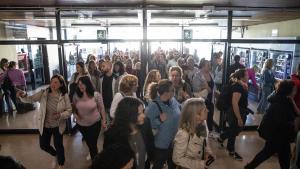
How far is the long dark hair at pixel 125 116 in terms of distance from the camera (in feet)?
7.07

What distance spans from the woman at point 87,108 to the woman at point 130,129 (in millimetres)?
1220

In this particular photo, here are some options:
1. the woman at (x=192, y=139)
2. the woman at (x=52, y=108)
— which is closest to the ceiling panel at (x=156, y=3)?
the woman at (x=52, y=108)

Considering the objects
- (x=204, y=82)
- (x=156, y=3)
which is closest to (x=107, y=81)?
(x=156, y=3)

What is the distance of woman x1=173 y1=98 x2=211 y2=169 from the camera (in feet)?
7.95

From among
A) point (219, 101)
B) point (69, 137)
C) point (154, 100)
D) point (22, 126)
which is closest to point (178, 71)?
point (219, 101)

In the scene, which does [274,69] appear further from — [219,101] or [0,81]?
[0,81]

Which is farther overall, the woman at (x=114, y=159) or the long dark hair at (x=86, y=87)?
the long dark hair at (x=86, y=87)

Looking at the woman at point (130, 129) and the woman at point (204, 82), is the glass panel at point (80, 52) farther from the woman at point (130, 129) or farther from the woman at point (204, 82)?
the woman at point (130, 129)

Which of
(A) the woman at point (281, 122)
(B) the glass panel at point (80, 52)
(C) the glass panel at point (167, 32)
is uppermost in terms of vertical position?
(C) the glass panel at point (167, 32)

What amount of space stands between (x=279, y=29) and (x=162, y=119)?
24.0 feet

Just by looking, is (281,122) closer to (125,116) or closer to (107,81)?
(125,116)

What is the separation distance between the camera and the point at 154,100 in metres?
2.99

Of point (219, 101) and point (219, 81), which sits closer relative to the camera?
point (219, 101)

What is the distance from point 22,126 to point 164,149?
4601mm
